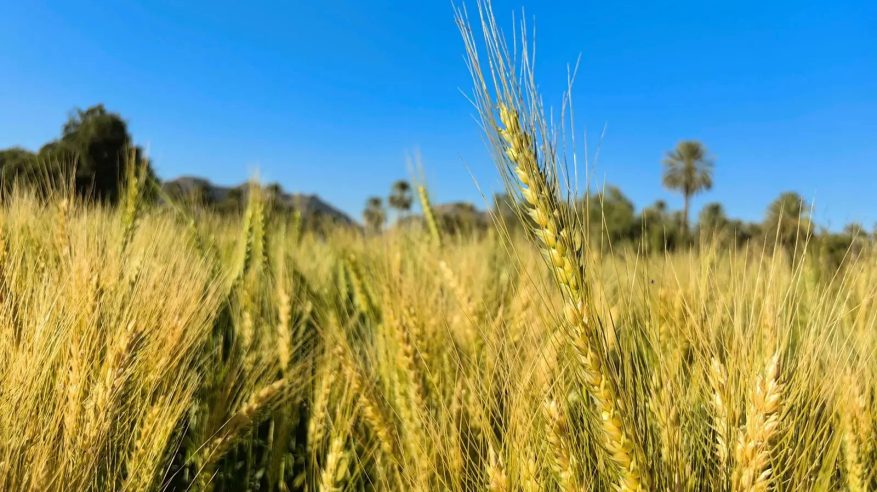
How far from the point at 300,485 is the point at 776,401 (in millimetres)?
1460

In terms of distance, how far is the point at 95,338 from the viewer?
1.31 meters

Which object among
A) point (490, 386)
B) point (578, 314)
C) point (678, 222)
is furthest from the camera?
point (678, 222)

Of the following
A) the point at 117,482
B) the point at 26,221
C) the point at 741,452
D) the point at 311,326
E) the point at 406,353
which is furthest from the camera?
the point at 311,326

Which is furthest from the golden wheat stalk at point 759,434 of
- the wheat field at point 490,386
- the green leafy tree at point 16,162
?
the green leafy tree at point 16,162

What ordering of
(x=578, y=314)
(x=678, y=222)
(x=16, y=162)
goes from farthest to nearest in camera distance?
1. (x=678, y=222)
2. (x=16, y=162)
3. (x=578, y=314)

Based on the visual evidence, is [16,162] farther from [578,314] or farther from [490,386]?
[578,314]

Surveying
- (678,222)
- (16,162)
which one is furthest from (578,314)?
(678,222)

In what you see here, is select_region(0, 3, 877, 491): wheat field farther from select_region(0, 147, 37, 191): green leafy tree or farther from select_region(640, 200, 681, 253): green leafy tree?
select_region(0, 147, 37, 191): green leafy tree

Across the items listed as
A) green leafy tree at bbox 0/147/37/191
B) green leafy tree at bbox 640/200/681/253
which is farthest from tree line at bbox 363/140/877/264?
green leafy tree at bbox 0/147/37/191

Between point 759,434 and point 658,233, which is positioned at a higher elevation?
point 658,233

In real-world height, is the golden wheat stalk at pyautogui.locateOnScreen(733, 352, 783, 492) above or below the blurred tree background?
below

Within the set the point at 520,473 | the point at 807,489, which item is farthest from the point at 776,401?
the point at 520,473

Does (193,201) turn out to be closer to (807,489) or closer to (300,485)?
(300,485)

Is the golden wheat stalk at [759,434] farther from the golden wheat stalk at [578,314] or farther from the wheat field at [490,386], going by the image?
the golden wheat stalk at [578,314]
